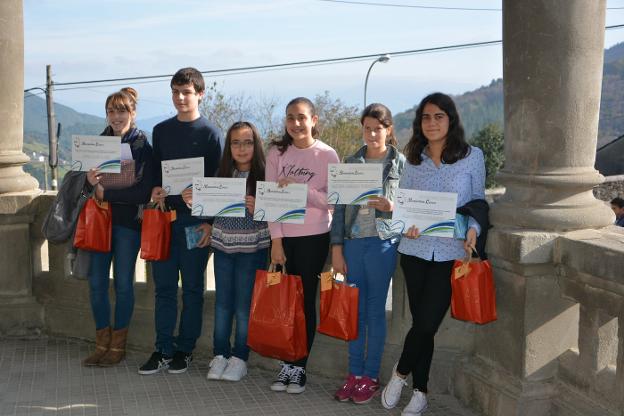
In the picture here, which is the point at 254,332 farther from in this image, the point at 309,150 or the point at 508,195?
the point at 508,195

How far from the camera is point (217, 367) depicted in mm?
4938

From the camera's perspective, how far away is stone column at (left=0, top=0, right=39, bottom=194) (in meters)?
5.70

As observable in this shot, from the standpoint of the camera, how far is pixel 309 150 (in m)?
4.52

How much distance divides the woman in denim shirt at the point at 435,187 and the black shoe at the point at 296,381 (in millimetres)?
872

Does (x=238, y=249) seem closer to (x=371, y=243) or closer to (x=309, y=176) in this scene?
(x=309, y=176)

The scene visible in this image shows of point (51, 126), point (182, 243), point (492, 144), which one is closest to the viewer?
point (182, 243)

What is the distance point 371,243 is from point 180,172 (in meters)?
1.39

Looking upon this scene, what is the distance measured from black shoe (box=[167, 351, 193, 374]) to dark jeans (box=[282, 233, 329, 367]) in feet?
3.47

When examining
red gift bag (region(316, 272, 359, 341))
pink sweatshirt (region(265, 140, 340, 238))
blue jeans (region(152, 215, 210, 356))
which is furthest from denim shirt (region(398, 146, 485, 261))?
blue jeans (region(152, 215, 210, 356))

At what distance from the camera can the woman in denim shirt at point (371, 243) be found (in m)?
4.29

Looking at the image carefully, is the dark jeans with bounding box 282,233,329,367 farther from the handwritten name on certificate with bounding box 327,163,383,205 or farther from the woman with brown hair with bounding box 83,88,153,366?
the woman with brown hair with bounding box 83,88,153,366

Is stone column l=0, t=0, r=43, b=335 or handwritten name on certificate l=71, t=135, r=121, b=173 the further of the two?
stone column l=0, t=0, r=43, b=335

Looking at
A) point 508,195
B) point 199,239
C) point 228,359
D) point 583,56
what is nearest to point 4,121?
point 199,239

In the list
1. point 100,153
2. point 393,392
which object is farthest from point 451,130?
point 100,153
